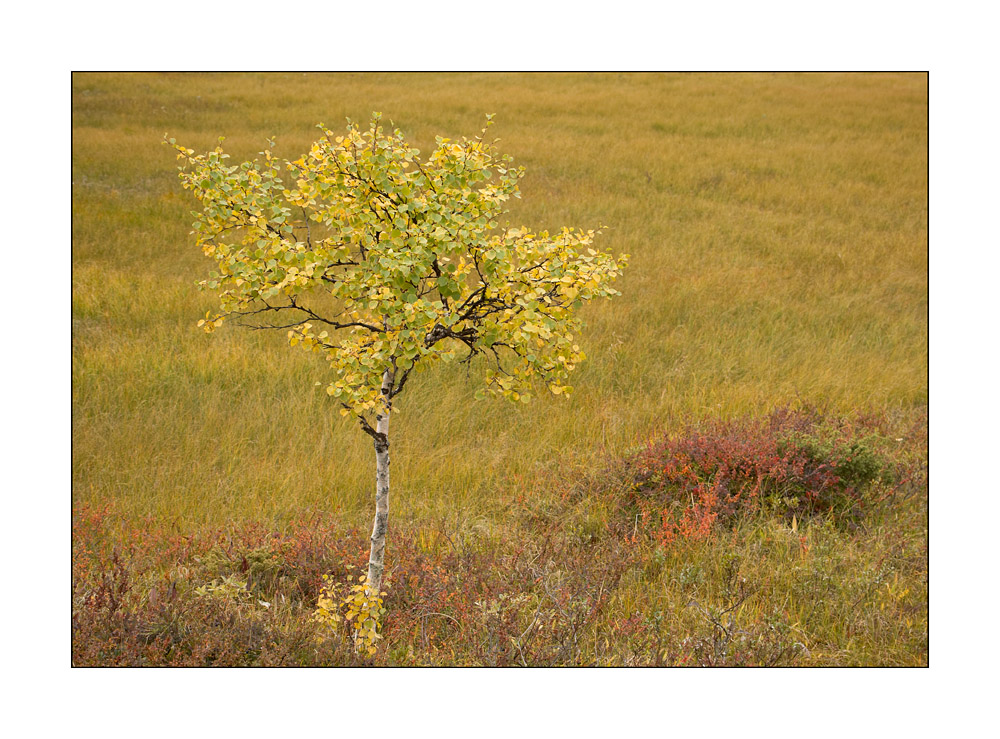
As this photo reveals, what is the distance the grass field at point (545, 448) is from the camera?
13.4 feet

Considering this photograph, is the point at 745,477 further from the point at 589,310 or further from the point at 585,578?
the point at 589,310

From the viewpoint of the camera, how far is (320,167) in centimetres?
347

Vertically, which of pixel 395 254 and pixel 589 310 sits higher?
pixel 589 310

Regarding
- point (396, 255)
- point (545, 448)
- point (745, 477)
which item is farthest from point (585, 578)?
point (396, 255)

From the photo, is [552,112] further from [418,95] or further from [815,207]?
[815,207]

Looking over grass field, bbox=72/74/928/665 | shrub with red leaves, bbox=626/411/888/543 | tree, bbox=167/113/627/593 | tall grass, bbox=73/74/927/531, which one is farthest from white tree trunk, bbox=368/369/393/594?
shrub with red leaves, bbox=626/411/888/543

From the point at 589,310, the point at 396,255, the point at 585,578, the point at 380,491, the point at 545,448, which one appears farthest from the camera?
the point at 589,310

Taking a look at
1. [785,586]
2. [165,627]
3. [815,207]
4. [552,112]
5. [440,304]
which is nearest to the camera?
[440,304]

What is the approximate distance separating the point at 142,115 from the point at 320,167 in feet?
53.5

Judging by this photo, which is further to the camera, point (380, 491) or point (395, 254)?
point (380, 491)

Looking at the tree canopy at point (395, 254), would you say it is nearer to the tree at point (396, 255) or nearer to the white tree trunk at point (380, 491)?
the tree at point (396, 255)

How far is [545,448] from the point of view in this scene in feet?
21.3

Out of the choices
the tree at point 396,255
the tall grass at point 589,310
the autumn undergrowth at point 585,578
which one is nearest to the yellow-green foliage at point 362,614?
the autumn undergrowth at point 585,578

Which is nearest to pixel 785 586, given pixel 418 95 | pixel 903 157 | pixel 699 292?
pixel 699 292
